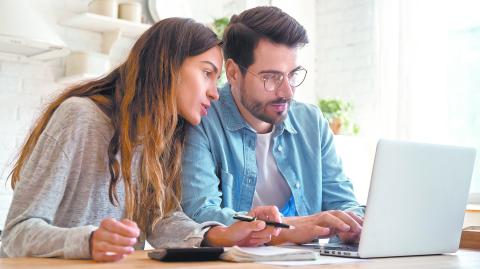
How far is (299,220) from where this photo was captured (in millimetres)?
1600

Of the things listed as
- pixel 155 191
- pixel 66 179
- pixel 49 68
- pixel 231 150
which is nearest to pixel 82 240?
pixel 66 179

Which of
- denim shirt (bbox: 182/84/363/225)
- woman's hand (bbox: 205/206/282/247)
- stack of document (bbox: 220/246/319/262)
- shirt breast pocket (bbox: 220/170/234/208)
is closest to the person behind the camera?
stack of document (bbox: 220/246/319/262)

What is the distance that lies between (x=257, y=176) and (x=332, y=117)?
1993 mm

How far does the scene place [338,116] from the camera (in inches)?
151

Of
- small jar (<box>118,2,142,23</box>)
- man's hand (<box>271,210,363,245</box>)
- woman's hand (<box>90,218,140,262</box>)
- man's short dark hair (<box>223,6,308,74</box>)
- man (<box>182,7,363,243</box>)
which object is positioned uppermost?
small jar (<box>118,2,142,23</box>)

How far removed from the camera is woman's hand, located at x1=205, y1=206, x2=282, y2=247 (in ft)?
4.57

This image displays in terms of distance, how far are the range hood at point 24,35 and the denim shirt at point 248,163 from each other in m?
1.41

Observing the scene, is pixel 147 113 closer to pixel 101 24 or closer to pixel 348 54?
pixel 101 24

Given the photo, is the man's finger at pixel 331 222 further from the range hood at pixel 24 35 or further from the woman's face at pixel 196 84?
the range hood at pixel 24 35

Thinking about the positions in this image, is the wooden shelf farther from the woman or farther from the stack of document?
the stack of document

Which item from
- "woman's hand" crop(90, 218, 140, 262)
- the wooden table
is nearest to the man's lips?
the wooden table

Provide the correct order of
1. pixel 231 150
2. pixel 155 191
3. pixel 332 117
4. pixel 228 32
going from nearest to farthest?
pixel 155 191 < pixel 231 150 < pixel 228 32 < pixel 332 117

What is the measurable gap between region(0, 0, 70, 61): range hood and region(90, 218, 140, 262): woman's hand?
2.14 meters

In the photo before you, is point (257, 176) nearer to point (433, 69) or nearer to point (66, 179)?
point (66, 179)
